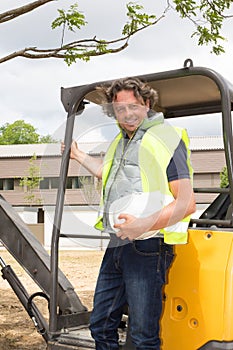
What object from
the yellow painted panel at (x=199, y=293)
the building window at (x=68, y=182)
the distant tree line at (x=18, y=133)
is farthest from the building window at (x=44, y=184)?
the distant tree line at (x=18, y=133)

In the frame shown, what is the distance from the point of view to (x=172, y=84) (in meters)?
4.03

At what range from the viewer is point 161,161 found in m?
3.40

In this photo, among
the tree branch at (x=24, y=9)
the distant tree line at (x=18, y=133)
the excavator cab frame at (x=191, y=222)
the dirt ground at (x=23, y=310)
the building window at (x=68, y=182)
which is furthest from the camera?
the distant tree line at (x=18, y=133)

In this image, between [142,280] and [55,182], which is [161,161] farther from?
[55,182]

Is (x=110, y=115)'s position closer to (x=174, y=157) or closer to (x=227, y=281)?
(x=174, y=157)

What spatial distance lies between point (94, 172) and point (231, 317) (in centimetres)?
116

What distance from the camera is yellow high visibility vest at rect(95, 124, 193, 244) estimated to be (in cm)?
342

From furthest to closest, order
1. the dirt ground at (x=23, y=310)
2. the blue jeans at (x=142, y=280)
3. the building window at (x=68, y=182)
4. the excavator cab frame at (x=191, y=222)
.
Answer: the dirt ground at (x=23, y=310), the building window at (x=68, y=182), the excavator cab frame at (x=191, y=222), the blue jeans at (x=142, y=280)

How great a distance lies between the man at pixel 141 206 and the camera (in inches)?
133

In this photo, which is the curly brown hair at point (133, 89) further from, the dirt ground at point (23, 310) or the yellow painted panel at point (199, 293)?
the dirt ground at point (23, 310)

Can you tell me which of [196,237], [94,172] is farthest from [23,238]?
[196,237]

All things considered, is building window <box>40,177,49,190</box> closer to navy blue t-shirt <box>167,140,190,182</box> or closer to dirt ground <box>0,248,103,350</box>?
navy blue t-shirt <box>167,140,190,182</box>

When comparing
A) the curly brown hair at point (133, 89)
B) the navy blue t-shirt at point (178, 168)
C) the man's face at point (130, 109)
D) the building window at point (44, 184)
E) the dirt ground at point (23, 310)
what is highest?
the curly brown hair at point (133, 89)

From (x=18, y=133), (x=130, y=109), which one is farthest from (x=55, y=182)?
(x=18, y=133)
